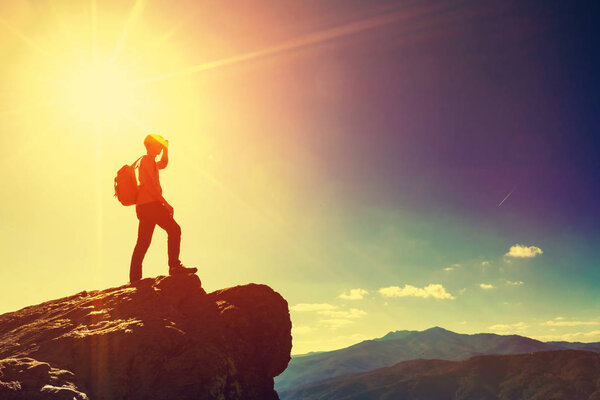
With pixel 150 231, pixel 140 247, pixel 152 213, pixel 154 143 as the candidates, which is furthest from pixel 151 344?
pixel 154 143

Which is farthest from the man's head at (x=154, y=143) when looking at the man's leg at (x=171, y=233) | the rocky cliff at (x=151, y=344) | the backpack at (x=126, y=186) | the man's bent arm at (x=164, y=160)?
the rocky cliff at (x=151, y=344)

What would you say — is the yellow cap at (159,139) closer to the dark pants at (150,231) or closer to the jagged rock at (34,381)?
the dark pants at (150,231)

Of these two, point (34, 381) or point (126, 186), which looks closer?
point (34, 381)

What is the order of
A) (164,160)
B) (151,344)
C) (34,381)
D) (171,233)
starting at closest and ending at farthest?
(34,381), (151,344), (171,233), (164,160)

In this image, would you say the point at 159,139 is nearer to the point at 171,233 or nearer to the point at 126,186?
the point at 126,186

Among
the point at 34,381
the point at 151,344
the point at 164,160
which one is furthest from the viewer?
the point at 164,160

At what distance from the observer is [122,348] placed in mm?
7012

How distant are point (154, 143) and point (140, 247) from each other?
11.1 feet

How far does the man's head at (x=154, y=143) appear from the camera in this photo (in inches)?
421

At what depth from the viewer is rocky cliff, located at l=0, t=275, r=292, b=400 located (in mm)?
6289

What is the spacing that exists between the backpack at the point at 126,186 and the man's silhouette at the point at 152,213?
0.18 metres

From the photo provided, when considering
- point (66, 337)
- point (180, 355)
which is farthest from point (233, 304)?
point (66, 337)

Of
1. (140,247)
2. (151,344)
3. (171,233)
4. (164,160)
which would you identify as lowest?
(151,344)

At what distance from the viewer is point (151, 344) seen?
7.20m
